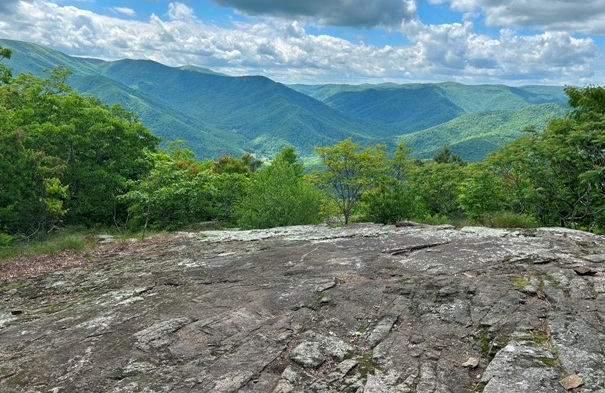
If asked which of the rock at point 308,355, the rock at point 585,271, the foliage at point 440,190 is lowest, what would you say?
the foliage at point 440,190

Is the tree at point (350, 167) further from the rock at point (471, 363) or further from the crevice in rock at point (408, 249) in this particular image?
the rock at point (471, 363)

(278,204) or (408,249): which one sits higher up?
(408,249)

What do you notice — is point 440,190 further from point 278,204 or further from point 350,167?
point 278,204

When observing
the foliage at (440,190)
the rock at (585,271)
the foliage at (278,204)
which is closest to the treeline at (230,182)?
the foliage at (278,204)

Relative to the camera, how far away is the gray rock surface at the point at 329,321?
643 cm

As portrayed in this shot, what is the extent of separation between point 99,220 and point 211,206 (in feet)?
25.7

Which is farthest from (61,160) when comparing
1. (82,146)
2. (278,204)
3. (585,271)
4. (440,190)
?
(440,190)

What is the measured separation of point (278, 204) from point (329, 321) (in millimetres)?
15916

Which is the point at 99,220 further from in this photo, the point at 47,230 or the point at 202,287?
the point at 202,287

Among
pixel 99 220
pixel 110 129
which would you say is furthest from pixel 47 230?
pixel 110 129

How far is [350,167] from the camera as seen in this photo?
111 feet

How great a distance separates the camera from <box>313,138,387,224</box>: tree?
108ft

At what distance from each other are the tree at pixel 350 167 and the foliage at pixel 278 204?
24.7 feet

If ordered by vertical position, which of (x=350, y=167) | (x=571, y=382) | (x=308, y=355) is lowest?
(x=308, y=355)
